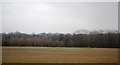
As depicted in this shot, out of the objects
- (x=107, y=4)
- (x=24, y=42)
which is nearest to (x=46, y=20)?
(x=24, y=42)

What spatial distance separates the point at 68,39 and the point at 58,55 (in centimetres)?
32

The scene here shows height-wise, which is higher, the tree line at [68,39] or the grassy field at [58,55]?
the tree line at [68,39]

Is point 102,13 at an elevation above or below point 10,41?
above

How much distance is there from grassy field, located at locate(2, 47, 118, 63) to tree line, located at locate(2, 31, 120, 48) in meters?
0.07

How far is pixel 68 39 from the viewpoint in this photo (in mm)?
3396

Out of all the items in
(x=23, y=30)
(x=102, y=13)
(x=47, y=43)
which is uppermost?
(x=102, y=13)

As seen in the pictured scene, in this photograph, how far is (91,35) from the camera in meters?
3.40

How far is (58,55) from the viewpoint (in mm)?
3348

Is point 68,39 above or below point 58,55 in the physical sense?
Result: above

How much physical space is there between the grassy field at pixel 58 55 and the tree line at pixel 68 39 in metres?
0.07

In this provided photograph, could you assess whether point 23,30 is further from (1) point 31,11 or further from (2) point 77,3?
(2) point 77,3

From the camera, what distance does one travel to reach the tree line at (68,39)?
11.1ft

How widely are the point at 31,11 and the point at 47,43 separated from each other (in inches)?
23.8

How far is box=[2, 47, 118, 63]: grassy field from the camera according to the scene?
3.29 meters
